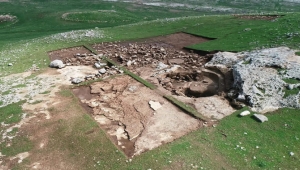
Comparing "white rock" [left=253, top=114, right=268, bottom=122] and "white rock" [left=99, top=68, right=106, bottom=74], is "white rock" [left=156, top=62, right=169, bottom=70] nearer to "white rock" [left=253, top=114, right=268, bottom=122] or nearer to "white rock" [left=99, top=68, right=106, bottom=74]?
"white rock" [left=99, top=68, right=106, bottom=74]

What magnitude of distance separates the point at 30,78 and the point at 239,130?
58.4 feet

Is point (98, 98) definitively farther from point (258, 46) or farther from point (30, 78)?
point (258, 46)

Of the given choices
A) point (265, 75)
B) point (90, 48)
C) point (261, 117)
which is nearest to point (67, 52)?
point (90, 48)

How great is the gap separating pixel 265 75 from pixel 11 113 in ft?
58.9

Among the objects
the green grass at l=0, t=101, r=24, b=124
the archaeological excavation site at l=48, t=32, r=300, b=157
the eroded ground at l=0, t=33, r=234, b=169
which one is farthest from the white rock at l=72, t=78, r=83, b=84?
the green grass at l=0, t=101, r=24, b=124

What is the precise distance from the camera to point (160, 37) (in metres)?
33.7

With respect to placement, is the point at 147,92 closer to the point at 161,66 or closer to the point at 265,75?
the point at 161,66

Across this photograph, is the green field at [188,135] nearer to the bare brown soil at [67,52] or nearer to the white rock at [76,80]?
the bare brown soil at [67,52]

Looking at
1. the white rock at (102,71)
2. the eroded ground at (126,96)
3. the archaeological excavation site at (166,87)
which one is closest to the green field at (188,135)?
the eroded ground at (126,96)

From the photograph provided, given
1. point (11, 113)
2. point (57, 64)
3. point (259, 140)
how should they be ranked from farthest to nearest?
point (57, 64)
point (11, 113)
point (259, 140)

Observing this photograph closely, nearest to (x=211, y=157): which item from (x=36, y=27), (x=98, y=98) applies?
(x=98, y=98)

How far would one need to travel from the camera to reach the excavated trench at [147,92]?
14.8 meters

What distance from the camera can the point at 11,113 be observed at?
16.8 meters

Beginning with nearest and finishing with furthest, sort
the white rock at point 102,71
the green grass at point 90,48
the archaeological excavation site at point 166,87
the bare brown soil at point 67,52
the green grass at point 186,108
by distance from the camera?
the archaeological excavation site at point 166,87
the green grass at point 186,108
the white rock at point 102,71
the bare brown soil at point 67,52
the green grass at point 90,48
